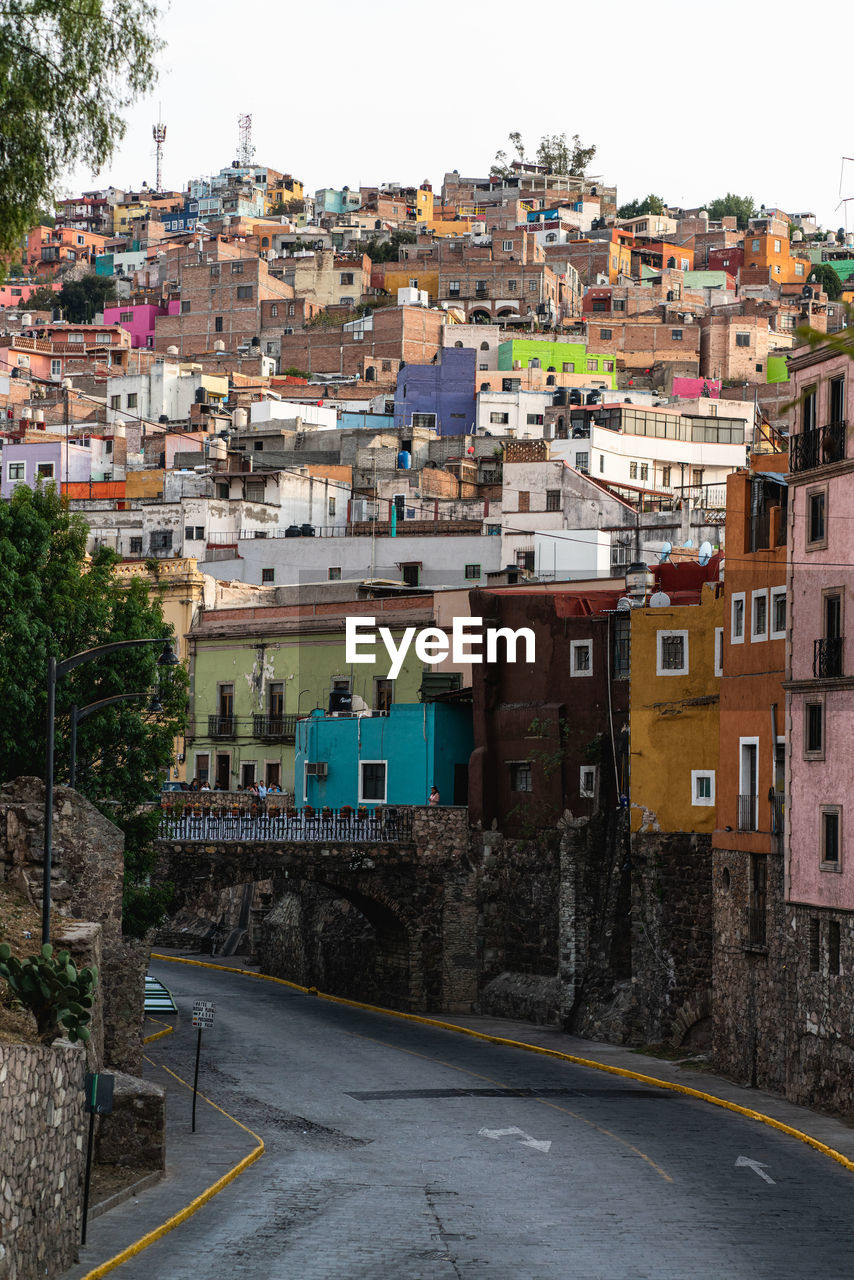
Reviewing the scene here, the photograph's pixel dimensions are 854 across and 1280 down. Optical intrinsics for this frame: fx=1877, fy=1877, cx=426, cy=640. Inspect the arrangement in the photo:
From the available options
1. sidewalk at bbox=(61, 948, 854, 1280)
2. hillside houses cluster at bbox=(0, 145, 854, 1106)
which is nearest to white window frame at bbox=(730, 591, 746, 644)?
hillside houses cluster at bbox=(0, 145, 854, 1106)

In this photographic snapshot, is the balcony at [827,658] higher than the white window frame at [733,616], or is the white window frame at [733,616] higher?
the white window frame at [733,616]

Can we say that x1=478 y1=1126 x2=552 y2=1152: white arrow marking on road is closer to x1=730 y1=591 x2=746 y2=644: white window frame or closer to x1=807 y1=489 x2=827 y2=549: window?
x1=730 y1=591 x2=746 y2=644: white window frame

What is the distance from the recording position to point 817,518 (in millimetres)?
40688

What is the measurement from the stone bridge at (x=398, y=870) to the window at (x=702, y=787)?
9.19 metres

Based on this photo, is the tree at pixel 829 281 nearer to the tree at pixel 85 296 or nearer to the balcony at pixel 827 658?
the tree at pixel 85 296

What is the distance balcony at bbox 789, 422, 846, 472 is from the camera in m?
39.9

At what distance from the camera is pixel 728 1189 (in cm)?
3158

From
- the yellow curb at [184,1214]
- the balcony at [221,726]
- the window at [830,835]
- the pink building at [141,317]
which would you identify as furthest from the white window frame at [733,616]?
the pink building at [141,317]

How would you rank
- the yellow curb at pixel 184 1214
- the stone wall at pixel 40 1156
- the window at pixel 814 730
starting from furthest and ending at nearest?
1. the window at pixel 814 730
2. the yellow curb at pixel 184 1214
3. the stone wall at pixel 40 1156

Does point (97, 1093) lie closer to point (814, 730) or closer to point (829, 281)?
point (814, 730)

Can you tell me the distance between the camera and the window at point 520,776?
53844mm

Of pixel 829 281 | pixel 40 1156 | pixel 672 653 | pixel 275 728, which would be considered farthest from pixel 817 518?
pixel 829 281

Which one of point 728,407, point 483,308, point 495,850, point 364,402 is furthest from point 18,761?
point 483,308

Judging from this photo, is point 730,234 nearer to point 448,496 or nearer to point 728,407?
point 728,407
